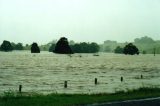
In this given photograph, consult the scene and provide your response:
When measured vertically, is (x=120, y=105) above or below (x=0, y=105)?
above

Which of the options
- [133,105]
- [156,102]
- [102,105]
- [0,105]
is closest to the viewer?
[102,105]

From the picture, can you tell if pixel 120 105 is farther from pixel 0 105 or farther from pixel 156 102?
pixel 0 105

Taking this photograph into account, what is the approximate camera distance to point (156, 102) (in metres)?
11.3

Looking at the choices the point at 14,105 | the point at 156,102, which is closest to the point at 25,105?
the point at 14,105

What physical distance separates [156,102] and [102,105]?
2349 millimetres

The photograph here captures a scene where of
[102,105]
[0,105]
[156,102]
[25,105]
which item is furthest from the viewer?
[25,105]

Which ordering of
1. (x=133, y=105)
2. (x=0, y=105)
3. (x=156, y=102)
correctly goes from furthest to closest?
(x=0, y=105)
(x=156, y=102)
(x=133, y=105)

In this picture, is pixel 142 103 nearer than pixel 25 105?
Yes

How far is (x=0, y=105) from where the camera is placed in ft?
56.1

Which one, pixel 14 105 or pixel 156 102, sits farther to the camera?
pixel 14 105

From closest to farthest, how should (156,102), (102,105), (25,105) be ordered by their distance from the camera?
(102,105) < (156,102) < (25,105)

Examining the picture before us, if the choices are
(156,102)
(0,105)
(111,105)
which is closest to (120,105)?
(111,105)

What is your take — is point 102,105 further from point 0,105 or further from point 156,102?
point 0,105

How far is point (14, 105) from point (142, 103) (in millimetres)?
8677
